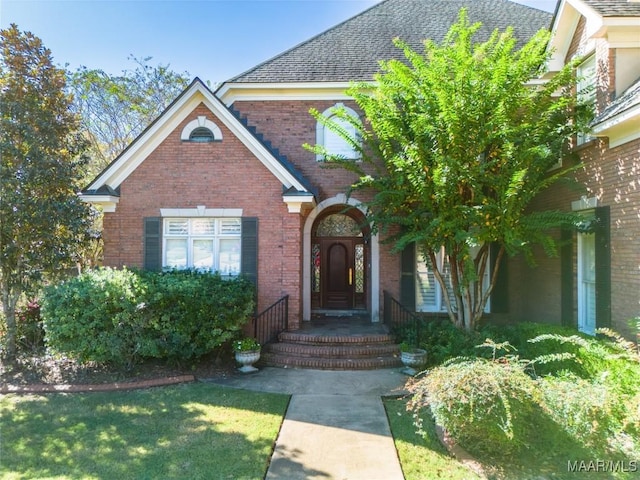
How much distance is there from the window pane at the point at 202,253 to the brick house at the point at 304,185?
25 millimetres

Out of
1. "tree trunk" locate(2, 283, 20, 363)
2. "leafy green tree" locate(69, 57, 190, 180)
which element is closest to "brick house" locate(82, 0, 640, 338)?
"tree trunk" locate(2, 283, 20, 363)

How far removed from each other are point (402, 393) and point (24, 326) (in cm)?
798

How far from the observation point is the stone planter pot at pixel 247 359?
7508mm

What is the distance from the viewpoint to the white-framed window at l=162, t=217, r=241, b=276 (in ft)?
30.5

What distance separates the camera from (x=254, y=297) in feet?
29.1

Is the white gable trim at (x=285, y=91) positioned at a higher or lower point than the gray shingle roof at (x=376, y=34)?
lower

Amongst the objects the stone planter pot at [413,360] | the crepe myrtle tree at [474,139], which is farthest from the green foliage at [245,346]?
the crepe myrtle tree at [474,139]

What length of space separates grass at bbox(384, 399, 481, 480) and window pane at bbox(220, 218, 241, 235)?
569 centimetres

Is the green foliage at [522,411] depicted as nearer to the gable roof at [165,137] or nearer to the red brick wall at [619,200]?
the red brick wall at [619,200]

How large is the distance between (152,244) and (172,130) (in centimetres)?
282

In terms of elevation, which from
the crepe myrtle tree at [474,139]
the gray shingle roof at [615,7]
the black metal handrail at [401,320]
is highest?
the gray shingle roof at [615,7]

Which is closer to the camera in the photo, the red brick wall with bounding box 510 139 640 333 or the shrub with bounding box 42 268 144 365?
the red brick wall with bounding box 510 139 640 333

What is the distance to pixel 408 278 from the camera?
10.6 m

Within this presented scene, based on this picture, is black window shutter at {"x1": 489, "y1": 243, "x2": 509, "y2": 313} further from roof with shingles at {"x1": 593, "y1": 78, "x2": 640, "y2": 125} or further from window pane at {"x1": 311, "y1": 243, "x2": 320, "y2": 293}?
window pane at {"x1": 311, "y1": 243, "x2": 320, "y2": 293}
